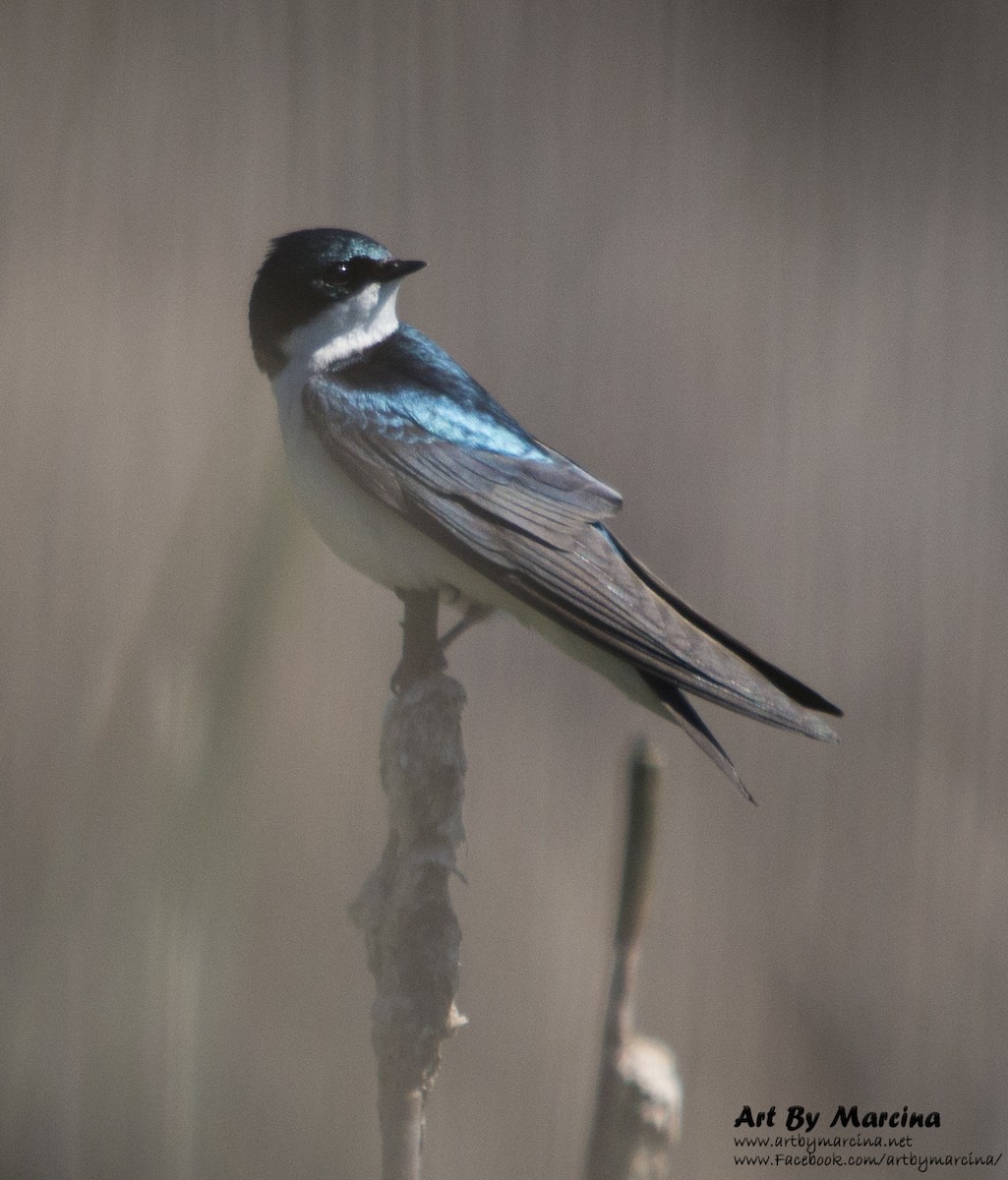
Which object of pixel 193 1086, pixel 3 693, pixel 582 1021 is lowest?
pixel 582 1021

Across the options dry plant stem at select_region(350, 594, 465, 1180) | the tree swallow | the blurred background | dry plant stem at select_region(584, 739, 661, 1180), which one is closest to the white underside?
the tree swallow

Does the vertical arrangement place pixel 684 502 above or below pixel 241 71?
below

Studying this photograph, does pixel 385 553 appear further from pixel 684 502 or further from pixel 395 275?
pixel 684 502

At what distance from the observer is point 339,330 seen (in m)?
1.28

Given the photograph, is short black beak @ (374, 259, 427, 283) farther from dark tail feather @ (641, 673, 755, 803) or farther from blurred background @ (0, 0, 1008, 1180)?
dark tail feather @ (641, 673, 755, 803)

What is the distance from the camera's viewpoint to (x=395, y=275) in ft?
3.93

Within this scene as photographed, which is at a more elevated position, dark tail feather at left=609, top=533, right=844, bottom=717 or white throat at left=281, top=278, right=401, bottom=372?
white throat at left=281, top=278, right=401, bottom=372

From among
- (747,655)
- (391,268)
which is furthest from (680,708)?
(391,268)

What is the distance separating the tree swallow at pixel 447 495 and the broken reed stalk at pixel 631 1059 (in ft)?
0.44

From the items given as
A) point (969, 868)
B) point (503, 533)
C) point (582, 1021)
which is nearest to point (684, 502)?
point (969, 868)

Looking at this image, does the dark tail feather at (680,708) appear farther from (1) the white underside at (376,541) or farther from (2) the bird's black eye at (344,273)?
(2) the bird's black eye at (344,273)

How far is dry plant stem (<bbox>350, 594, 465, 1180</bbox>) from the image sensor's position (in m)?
0.68

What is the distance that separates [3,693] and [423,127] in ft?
3.24

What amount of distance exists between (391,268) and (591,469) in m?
0.71
